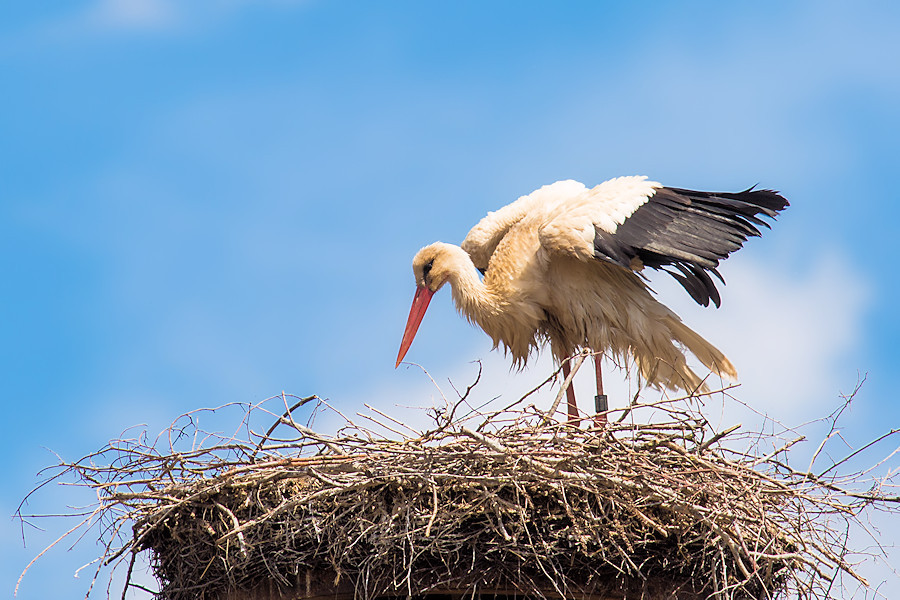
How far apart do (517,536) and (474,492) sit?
18 centimetres

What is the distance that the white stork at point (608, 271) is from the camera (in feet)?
17.6

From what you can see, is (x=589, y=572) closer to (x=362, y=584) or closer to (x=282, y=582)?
(x=362, y=584)

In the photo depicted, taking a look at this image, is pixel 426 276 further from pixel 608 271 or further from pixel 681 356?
pixel 681 356

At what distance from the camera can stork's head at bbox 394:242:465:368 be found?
5.83 metres

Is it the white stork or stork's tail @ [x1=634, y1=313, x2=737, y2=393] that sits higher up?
the white stork

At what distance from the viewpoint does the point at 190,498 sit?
157 inches

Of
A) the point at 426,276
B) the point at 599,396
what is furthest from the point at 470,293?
the point at 599,396

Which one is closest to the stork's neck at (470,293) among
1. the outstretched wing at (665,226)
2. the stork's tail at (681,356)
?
the outstretched wing at (665,226)

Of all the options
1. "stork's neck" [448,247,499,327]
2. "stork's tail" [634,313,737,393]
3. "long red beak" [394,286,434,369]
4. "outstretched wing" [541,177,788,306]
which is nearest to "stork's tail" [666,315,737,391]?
"stork's tail" [634,313,737,393]

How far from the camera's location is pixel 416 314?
5941mm

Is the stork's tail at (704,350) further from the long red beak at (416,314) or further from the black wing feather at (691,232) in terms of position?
the long red beak at (416,314)

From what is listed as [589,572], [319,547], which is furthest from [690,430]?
[319,547]

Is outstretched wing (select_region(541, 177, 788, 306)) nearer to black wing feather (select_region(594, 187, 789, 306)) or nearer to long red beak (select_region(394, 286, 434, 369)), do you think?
black wing feather (select_region(594, 187, 789, 306))

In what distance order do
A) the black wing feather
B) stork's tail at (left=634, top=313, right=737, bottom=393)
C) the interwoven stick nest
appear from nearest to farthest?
the interwoven stick nest, the black wing feather, stork's tail at (left=634, top=313, right=737, bottom=393)
